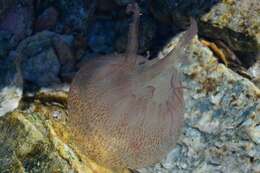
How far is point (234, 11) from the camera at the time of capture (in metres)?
3.25

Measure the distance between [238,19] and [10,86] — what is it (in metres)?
1.90

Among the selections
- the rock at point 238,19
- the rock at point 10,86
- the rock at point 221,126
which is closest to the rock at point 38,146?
the rock at point 10,86

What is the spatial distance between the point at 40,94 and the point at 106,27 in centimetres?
106

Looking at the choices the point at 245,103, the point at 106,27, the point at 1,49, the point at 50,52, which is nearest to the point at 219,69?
→ the point at 245,103

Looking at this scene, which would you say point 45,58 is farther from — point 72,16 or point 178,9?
point 178,9

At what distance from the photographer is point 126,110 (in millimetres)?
2510

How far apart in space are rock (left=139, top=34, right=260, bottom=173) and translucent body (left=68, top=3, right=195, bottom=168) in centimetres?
34

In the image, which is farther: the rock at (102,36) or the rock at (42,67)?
the rock at (102,36)

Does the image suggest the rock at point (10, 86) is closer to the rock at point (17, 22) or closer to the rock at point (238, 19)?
the rock at point (17, 22)

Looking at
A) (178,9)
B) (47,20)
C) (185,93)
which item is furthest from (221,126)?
(47,20)

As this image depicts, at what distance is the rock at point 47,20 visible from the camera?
3.74 metres

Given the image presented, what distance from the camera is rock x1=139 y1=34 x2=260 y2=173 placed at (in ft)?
10.4

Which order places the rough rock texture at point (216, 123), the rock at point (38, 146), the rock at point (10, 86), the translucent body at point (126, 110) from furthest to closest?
the rough rock texture at point (216, 123) → the rock at point (10, 86) → the rock at point (38, 146) → the translucent body at point (126, 110)

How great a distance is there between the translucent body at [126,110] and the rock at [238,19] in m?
0.85
